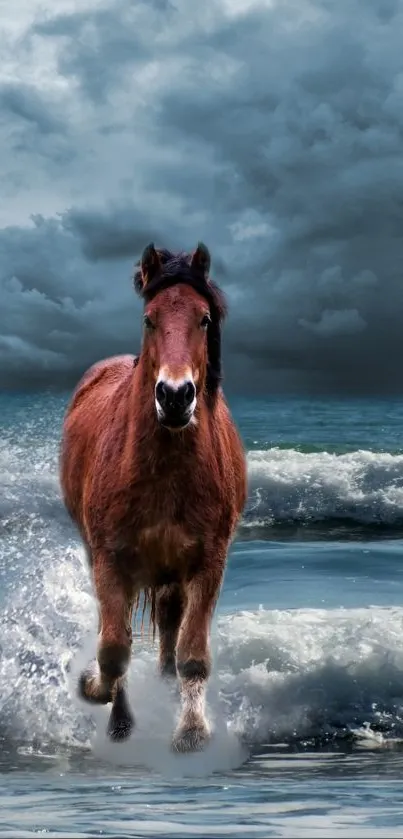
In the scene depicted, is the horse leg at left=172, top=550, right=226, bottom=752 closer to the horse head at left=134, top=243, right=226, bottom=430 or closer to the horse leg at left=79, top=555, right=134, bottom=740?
the horse leg at left=79, top=555, right=134, bottom=740

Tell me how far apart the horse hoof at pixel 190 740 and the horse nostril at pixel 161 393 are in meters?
1.67

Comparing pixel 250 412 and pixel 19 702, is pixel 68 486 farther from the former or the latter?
pixel 250 412

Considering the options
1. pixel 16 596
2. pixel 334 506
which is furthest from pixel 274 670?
pixel 334 506

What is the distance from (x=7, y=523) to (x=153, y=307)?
47.5 ft

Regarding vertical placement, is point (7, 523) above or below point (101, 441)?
above

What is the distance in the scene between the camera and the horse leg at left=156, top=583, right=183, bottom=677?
7.53 metres

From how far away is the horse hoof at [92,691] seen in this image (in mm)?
7152

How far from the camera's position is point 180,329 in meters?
5.97

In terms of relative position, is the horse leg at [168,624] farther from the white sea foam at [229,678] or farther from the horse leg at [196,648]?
the horse leg at [196,648]

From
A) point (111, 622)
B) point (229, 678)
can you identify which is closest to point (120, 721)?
point (111, 622)

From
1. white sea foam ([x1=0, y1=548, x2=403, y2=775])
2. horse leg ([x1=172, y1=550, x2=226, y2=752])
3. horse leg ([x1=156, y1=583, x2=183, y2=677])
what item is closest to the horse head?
horse leg ([x1=172, y1=550, x2=226, y2=752])

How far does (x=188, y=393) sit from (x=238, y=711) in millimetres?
3860

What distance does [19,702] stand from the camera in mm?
8875

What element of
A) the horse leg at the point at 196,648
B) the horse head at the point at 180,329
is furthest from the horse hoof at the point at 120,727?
the horse head at the point at 180,329
